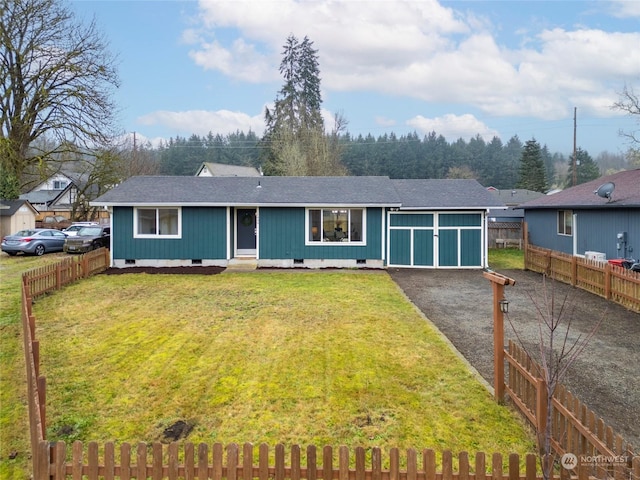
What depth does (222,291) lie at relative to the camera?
1188 cm

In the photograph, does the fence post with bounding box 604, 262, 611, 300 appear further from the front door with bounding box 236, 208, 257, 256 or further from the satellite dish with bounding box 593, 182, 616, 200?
the front door with bounding box 236, 208, 257, 256

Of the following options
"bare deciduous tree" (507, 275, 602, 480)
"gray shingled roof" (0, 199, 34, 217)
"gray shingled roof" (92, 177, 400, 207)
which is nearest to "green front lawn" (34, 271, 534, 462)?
"bare deciduous tree" (507, 275, 602, 480)

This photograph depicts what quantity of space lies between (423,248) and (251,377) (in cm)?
1215

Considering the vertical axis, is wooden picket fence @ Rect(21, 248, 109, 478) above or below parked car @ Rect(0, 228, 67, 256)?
below

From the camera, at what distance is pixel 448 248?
1655 cm

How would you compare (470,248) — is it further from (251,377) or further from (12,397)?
(12,397)

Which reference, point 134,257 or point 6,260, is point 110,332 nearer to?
point 134,257

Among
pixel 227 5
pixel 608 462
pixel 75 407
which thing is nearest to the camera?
pixel 608 462

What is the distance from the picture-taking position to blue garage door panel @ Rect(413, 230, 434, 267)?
1661cm

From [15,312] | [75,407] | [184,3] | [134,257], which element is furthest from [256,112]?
[75,407]

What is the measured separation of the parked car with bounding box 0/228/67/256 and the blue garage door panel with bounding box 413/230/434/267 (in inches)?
715

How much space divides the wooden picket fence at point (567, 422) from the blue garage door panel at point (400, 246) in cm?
1186

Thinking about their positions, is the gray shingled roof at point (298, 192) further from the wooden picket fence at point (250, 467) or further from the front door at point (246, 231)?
the wooden picket fence at point (250, 467)

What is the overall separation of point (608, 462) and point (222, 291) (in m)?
10.2
